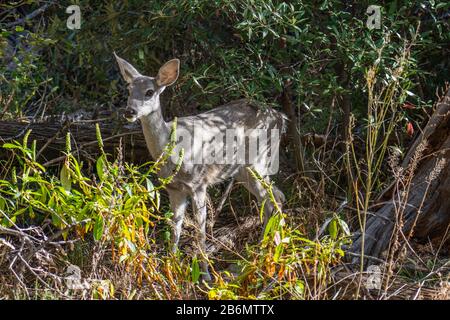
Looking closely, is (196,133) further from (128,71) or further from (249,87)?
(128,71)

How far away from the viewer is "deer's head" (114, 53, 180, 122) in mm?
6621

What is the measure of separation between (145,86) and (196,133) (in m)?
0.59

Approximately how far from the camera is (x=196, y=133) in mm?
7035

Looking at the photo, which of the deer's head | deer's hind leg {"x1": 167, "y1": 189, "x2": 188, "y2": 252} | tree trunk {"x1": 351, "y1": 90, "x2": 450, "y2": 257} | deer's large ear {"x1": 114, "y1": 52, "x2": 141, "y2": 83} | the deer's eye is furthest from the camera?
deer's hind leg {"x1": 167, "y1": 189, "x2": 188, "y2": 252}

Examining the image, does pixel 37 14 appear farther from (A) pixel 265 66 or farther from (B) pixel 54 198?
(B) pixel 54 198

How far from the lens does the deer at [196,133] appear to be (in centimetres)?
Answer: 675

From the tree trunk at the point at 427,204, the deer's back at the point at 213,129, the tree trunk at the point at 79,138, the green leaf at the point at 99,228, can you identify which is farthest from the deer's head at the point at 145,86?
the tree trunk at the point at 427,204

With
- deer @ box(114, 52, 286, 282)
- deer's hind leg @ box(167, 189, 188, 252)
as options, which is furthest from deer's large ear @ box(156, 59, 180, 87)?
deer's hind leg @ box(167, 189, 188, 252)

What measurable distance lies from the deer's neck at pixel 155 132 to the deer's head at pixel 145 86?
0.19ft

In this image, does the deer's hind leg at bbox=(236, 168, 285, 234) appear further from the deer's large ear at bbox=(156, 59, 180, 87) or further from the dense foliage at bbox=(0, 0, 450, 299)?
the deer's large ear at bbox=(156, 59, 180, 87)

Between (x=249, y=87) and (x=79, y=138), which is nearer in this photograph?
(x=249, y=87)

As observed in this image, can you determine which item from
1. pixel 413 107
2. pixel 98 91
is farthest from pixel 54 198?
pixel 98 91

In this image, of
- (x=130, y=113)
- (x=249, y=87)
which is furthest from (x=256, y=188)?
(x=130, y=113)
